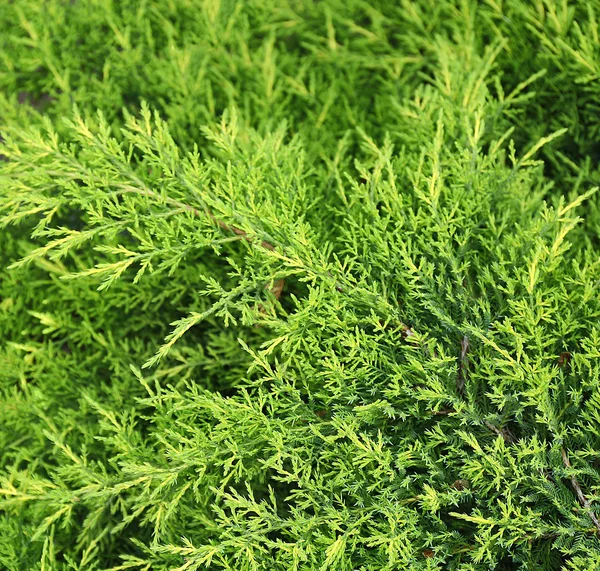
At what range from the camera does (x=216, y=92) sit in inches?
70.1

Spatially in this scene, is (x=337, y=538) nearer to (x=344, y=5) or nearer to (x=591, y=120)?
(x=591, y=120)

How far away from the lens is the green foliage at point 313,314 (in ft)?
3.78

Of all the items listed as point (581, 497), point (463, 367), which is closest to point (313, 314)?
point (463, 367)

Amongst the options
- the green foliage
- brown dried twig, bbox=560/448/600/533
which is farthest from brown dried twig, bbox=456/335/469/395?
brown dried twig, bbox=560/448/600/533

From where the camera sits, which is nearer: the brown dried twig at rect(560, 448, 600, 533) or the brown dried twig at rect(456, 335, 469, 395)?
the brown dried twig at rect(560, 448, 600, 533)

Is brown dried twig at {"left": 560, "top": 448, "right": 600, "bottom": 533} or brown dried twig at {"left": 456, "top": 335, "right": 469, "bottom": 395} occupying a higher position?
brown dried twig at {"left": 456, "top": 335, "right": 469, "bottom": 395}

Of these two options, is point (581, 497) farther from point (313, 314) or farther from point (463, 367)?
point (313, 314)

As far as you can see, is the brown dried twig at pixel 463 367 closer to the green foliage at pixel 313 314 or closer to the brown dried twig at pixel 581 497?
the green foliage at pixel 313 314

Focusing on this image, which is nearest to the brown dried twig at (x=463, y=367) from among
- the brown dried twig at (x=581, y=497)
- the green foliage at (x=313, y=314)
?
the green foliage at (x=313, y=314)

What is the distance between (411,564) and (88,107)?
4.14 ft

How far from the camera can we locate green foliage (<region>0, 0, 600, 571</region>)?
1151mm

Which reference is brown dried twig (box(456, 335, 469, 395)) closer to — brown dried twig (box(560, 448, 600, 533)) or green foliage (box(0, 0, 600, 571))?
green foliage (box(0, 0, 600, 571))

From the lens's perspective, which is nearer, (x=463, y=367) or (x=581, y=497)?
(x=581, y=497)

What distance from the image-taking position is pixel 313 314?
3.91ft
